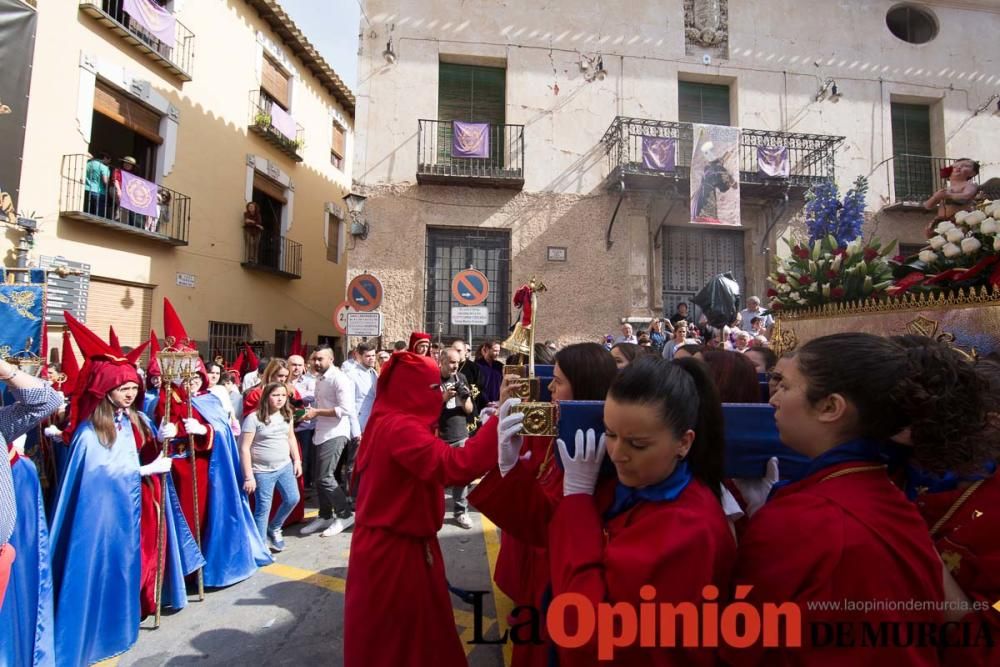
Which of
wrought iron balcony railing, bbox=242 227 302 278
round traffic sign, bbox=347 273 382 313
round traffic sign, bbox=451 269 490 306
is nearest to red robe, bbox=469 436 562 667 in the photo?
round traffic sign, bbox=451 269 490 306

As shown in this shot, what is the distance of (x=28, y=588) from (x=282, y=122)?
46.8ft

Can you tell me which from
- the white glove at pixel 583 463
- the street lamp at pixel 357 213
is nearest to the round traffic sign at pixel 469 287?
the street lamp at pixel 357 213

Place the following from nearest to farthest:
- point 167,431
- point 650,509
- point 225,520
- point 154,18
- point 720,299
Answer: point 650,509, point 167,431, point 225,520, point 720,299, point 154,18

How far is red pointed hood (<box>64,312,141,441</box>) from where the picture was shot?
3.35 m

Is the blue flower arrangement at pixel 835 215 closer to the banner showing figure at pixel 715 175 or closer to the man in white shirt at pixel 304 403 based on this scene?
the man in white shirt at pixel 304 403

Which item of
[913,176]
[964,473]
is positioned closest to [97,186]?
[964,473]

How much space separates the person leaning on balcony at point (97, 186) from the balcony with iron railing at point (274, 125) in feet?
15.2

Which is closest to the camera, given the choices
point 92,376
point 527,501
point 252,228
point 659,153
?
point 527,501

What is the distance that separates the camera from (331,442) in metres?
5.73

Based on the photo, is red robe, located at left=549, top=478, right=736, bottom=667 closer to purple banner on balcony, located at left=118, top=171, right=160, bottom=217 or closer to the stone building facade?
the stone building facade

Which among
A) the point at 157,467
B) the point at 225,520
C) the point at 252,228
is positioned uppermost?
the point at 252,228

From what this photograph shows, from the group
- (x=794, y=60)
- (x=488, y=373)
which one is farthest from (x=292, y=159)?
(x=794, y=60)

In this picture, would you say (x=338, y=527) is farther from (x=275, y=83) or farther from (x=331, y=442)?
(x=275, y=83)

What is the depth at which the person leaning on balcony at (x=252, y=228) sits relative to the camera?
1365 centimetres
